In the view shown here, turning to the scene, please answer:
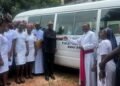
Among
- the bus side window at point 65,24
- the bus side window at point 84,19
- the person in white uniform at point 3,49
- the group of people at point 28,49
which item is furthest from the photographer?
the bus side window at point 65,24

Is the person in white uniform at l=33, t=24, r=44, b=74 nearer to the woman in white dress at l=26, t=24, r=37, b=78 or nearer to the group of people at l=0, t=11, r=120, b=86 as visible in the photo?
the group of people at l=0, t=11, r=120, b=86

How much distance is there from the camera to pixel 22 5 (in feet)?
64.4

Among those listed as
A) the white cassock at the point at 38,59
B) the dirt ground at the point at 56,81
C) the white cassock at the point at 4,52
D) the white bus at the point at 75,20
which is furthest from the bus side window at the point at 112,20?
the white cassock at the point at 4,52

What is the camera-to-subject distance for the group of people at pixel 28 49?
8.79 metres

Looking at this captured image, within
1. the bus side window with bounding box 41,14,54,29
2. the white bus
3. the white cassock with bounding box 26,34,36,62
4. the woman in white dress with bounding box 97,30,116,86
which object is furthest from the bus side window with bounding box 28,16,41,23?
the woman in white dress with bounding box 97,30,116,86

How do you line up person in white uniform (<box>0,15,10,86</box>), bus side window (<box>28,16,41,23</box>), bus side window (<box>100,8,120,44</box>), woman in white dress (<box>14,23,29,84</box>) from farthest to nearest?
bus side window (<box>28,16,41,23</box>)
woman in white dress (<box>14,23,29,84</box>)
bus side window (<box>100,8,120,44</box>)
person in white uniform (<box>0,15,10,86</box>)

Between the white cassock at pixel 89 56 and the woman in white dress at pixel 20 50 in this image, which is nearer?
the white cassock at pixel 89 56

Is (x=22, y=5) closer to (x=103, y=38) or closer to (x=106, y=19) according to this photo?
(x=106, y=19)

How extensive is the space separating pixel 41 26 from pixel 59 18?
2.81ft

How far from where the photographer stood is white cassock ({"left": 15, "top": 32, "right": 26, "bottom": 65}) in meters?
9.06

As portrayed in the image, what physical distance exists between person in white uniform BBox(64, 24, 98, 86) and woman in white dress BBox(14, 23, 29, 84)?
1.77 meters

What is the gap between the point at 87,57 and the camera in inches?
326

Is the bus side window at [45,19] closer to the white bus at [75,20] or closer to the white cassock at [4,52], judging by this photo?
the white bus at [75,20]

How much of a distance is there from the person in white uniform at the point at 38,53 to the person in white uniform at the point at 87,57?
184 cm
